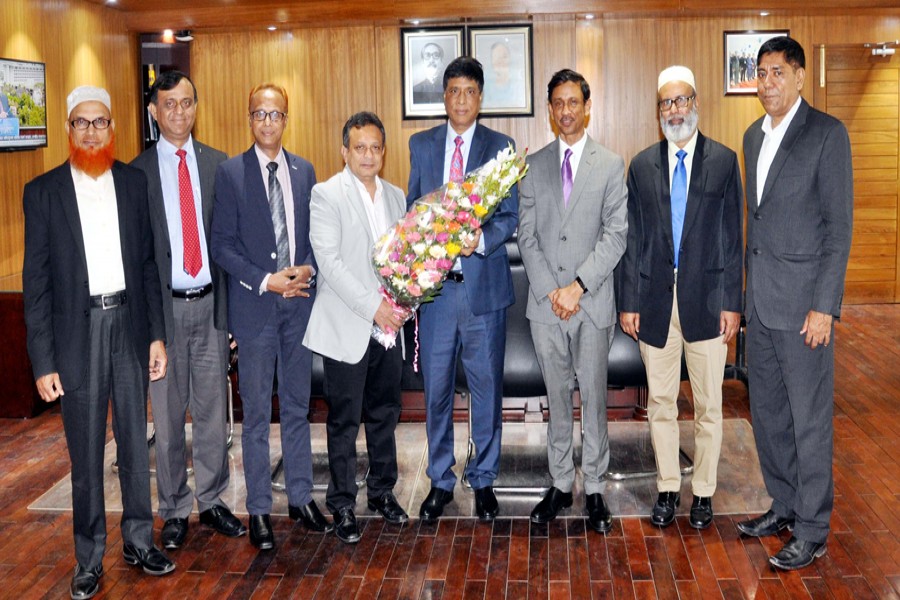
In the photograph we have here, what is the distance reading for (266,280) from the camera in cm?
427

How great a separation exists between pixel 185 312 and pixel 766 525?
9.16ft

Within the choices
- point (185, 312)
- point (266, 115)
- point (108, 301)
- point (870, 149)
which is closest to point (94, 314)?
point (108, 301)

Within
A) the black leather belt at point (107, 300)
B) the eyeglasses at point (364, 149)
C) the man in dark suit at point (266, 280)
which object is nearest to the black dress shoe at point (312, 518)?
the man in dark suit at point (266, 280)

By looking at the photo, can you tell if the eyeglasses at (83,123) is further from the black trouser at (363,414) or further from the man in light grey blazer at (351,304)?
the black trouser at (363,414)

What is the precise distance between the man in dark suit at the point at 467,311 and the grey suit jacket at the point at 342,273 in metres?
0.36

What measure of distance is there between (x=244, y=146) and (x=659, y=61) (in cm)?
428

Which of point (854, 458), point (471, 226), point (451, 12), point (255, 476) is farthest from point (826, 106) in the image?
point (255, 476)

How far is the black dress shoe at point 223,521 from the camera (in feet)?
14.8

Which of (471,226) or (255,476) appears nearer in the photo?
(471,226)

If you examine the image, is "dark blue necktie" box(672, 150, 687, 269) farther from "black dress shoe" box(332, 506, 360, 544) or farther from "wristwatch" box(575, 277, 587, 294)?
"black dress shoe" box(332, 506, 360, 544)

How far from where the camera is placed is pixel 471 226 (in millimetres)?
4121

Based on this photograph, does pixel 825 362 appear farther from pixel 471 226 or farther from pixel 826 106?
pixel 826 106

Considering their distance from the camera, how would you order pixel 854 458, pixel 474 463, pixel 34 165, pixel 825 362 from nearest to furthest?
pixel 825 362, pixel 474 463, pixel 854 458, pixel 34 165

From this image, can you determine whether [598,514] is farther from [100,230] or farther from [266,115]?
[100,230]
